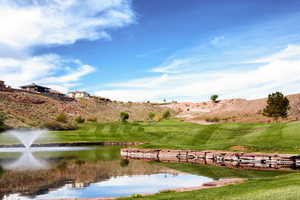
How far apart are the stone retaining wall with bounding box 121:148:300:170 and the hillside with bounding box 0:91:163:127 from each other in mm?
52715

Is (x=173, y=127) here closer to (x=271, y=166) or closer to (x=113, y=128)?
(x=113, y=128)

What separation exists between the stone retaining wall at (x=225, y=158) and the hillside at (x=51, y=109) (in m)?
52.7

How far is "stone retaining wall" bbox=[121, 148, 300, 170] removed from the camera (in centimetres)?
A: 2584

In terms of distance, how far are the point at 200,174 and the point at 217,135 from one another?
71.4ft

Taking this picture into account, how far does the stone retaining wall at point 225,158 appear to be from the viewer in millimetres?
25844

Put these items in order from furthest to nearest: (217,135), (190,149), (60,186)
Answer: (217,135), (190,149), (60,186)

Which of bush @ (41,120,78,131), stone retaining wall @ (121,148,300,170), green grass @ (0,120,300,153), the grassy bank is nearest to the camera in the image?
stone retaining wall @ (121,148,300,170)

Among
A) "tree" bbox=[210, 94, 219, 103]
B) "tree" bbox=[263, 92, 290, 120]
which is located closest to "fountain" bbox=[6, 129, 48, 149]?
"tree" bbox=[263, 92, 290, 120]

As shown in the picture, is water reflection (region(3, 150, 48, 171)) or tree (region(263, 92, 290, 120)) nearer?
water reflection (region(3, 150, 48, 171))

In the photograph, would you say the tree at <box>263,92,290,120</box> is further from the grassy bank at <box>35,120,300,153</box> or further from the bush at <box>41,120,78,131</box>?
A: the bush at <box>41,120,78,131</box>

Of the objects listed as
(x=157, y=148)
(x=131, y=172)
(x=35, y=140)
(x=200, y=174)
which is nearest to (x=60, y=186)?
(x=131, y=172)

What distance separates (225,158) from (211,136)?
13136 mm

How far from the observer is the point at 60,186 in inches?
690

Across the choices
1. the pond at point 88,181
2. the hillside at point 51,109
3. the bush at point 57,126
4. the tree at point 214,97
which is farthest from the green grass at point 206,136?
the tree at point 214,97
